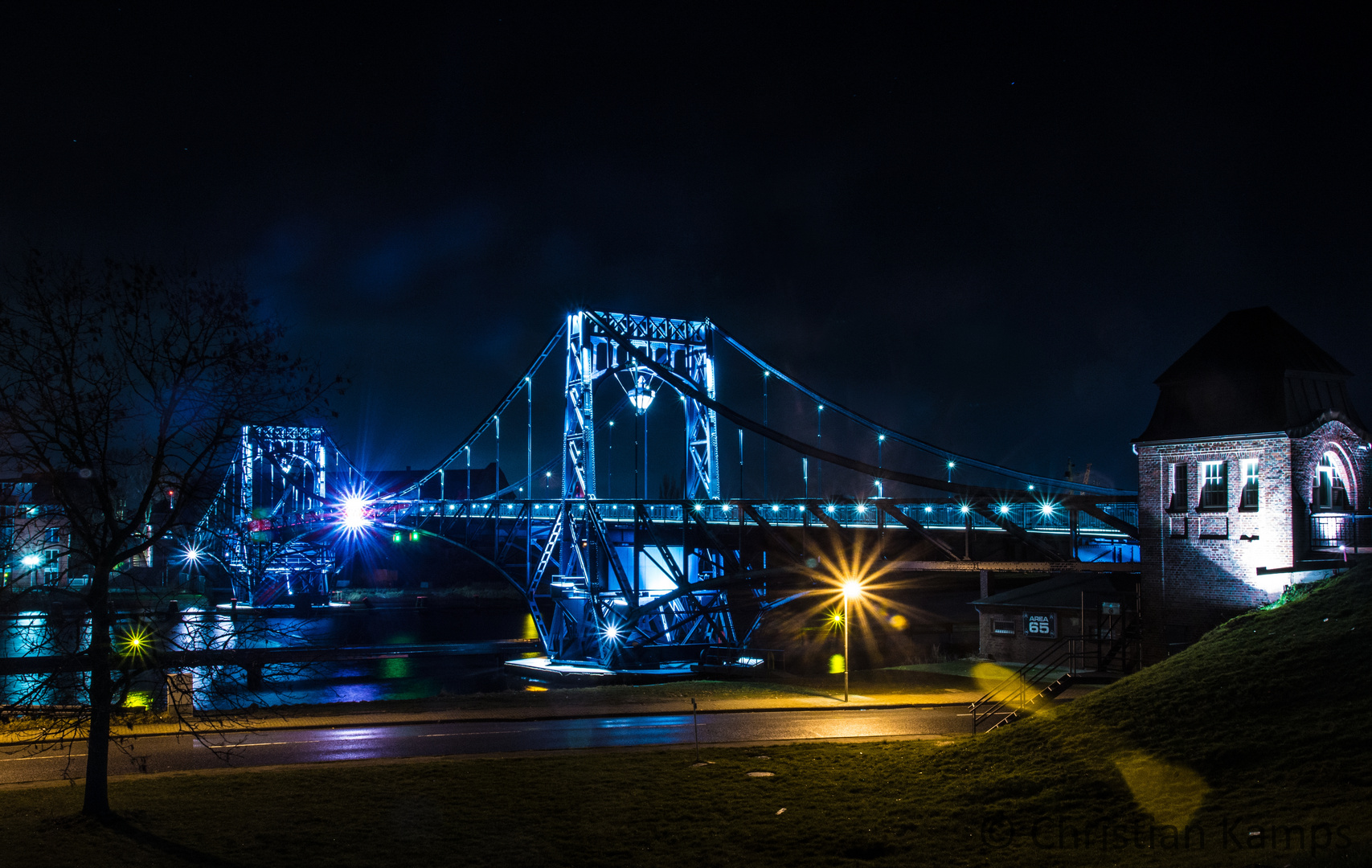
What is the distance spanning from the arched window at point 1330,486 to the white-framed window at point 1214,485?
1.72 meters

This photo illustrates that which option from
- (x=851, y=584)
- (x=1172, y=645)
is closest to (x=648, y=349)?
(x=851, y=584)

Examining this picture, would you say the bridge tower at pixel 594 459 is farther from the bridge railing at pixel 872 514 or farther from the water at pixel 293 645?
the water at pixel 293 645

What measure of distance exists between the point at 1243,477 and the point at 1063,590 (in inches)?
531

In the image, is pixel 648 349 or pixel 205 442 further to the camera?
pixel 648 349

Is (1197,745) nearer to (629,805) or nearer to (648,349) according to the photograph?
(629,805)

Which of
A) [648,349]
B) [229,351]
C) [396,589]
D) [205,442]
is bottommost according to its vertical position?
[396,589]

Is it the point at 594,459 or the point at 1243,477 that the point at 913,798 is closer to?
the point at 1243,477

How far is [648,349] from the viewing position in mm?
Answer: 44688

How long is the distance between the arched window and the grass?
19.8ft

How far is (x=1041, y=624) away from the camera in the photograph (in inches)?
1315

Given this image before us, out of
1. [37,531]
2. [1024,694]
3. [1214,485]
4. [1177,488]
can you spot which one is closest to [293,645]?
[37,531]

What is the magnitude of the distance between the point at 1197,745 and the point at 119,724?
65.5 feet

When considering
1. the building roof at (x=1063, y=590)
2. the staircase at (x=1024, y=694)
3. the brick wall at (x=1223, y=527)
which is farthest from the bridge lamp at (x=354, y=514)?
the brick wall at (x=1223, y=527)

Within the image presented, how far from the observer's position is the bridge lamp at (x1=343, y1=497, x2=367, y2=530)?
67.7m
